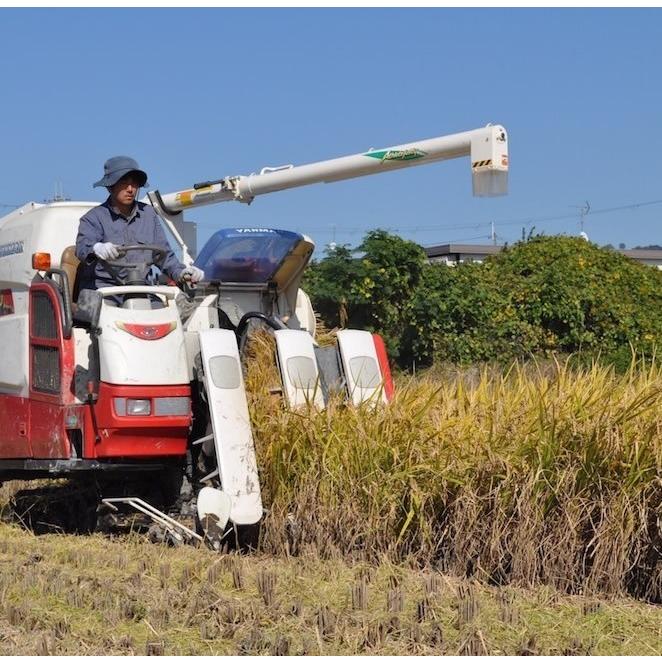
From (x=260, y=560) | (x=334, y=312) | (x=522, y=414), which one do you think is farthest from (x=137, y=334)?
(x=334, y=312)

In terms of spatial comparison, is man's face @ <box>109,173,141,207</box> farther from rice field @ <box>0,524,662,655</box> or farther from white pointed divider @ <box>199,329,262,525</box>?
rice field @ <box>0,524,662,655</box>

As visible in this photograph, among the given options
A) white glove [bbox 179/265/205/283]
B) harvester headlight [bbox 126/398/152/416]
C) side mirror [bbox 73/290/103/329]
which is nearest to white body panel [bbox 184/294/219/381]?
white glove [bbox 179/265/205/283]

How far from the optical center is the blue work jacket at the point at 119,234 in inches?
321

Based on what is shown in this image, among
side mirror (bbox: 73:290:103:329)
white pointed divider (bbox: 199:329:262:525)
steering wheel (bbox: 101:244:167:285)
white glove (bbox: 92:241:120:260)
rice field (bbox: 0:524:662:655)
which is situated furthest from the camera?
steering wheel (bbox: 101:244:167:285)

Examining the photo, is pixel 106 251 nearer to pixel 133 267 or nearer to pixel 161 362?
pixel 133 267

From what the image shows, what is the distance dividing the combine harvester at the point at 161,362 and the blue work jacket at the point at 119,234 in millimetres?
107

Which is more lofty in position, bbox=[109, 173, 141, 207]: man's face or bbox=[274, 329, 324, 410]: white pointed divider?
bbox=[109, 173, 141, 207]: man's face

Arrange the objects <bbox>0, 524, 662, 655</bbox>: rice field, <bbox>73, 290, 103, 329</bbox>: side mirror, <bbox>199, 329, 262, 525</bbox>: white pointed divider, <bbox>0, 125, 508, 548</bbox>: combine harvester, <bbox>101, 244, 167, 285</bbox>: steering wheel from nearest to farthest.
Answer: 1. <bbox>0, 524, 662, 655</bbox>: rice field
2. <bbox>199, 329, 262, 525</bbox>: white pointed divider
3. <bbox>0, 125, 508, 548</bbox>: combine harvester
4. <bbox>73, 290, 103, 329</bbox>: side mirror
5. <bbox>101, 244, 167, 285</bbox>: steering wheel

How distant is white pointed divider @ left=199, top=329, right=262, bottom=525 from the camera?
7281mm

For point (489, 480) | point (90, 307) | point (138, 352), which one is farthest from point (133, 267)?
point (489, 480)

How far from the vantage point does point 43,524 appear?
8773mm

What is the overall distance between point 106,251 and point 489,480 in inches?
114

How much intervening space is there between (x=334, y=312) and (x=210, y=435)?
8520mm

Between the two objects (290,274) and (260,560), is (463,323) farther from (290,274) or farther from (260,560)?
(260,560)
